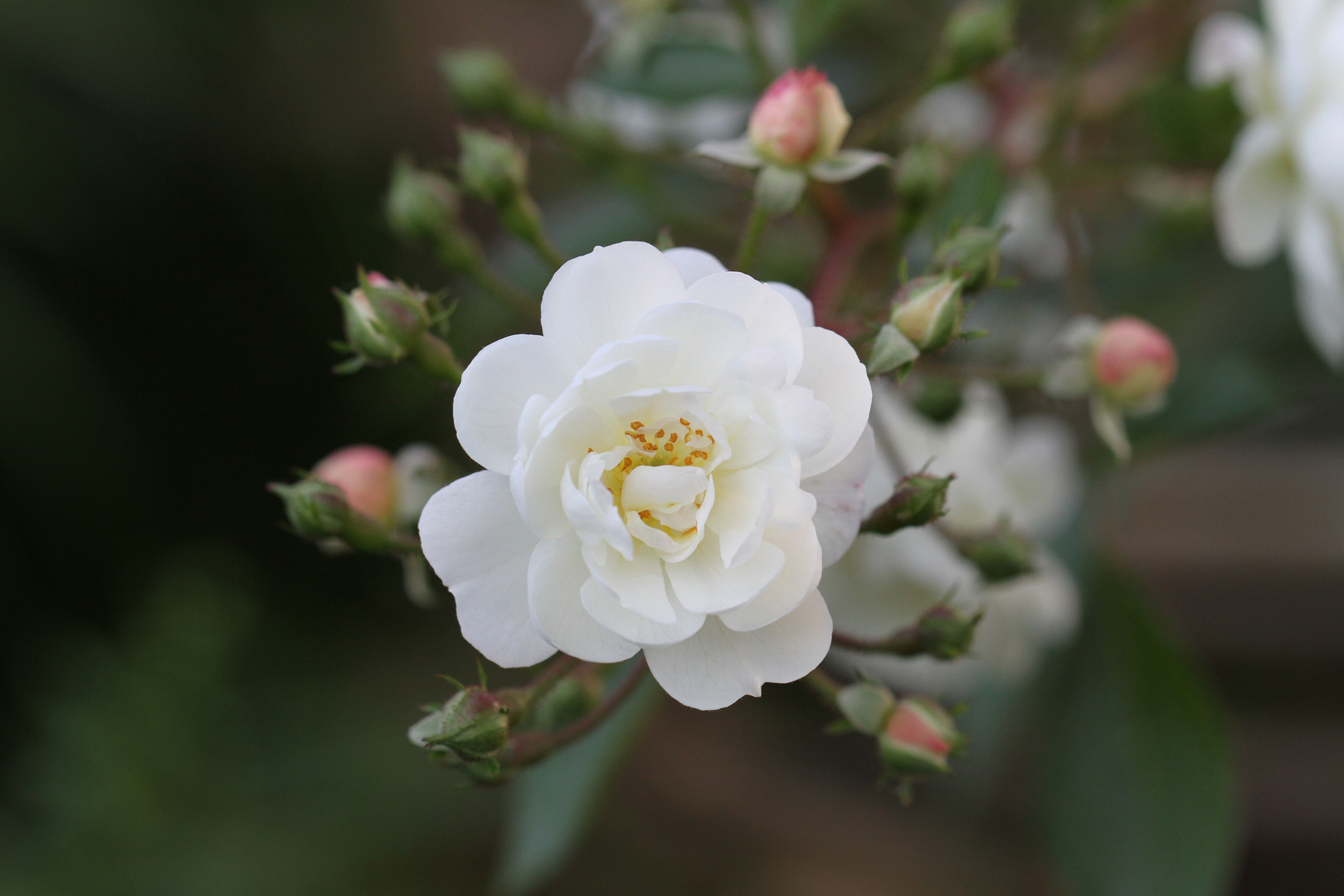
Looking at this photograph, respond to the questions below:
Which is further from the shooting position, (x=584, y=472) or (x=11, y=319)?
(x=11, y=319)

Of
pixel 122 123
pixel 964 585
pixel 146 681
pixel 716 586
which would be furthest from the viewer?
pixel 122 123

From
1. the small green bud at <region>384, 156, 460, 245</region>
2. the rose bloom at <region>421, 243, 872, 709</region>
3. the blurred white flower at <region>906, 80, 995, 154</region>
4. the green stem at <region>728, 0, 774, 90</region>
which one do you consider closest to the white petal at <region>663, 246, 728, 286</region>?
the rose bloom at <region>421, 243, 872, 709</region>

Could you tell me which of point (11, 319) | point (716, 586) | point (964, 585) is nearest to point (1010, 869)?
point (964, 585)

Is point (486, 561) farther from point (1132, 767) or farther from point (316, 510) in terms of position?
point (1132, 767)

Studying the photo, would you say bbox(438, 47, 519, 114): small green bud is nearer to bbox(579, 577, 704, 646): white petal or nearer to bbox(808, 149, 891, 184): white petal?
bbox(808, 149, 891, 184): white petal

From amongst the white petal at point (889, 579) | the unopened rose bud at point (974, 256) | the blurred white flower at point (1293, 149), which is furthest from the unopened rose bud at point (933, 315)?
the blurred white flower at point (1293, 149)

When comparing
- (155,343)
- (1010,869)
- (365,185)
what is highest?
(365,185)

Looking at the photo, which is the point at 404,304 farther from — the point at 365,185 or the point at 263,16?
the point at 263,16

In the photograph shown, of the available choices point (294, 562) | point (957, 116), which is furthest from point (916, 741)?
point (294, 562)
